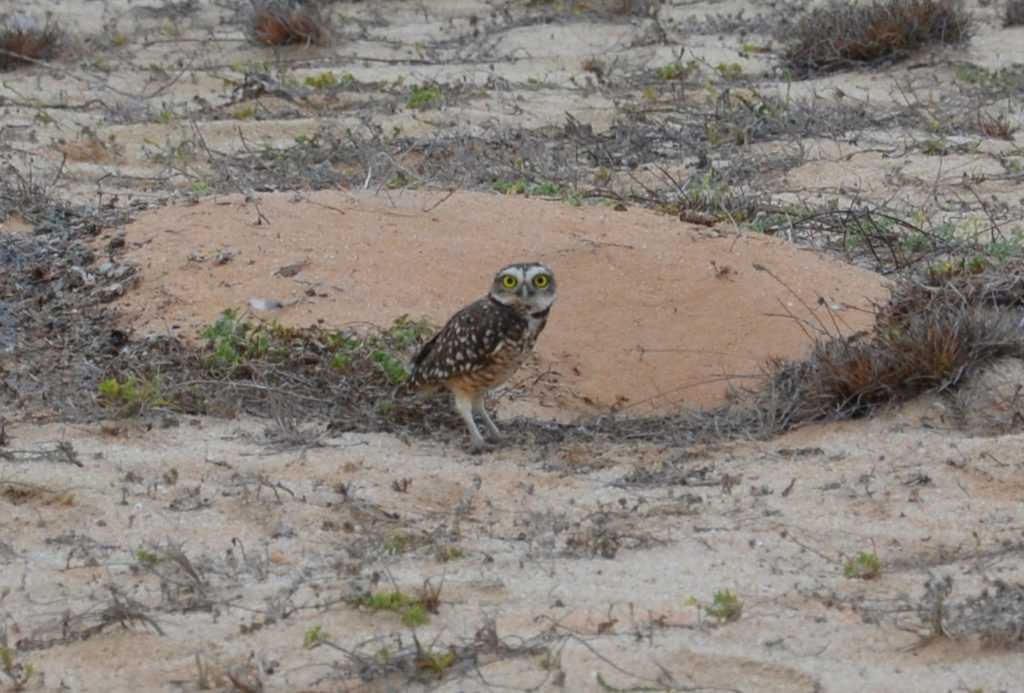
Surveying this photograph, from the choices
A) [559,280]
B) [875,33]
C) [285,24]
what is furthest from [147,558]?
[285,24]

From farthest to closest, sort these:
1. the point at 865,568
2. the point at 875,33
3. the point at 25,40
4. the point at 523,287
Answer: the point at 25,40 < the point at 875,33 < the point at 523,287 < the point at 865,568

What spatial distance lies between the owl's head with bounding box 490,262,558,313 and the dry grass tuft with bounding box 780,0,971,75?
6962 mm

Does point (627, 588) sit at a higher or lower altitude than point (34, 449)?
higher

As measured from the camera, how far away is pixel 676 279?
7.88m

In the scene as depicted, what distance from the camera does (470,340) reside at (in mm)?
6496

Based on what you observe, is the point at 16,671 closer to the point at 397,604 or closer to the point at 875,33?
the point at 397,604

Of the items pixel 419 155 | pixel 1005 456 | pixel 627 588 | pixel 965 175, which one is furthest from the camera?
pixel 419 155

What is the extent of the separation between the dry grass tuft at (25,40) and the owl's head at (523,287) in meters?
7.90

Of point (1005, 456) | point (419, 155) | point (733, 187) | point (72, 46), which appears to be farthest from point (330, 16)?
point (1005, 456)

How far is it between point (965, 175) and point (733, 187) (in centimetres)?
138

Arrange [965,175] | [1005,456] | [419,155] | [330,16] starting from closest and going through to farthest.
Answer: [1005,456] → [965,175] → [419,155] → [330,16]

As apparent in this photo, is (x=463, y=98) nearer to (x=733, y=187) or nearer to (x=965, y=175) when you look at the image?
(x=733, y=187)

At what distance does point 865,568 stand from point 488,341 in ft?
6.61

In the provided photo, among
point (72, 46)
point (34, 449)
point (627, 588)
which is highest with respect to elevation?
point (627, 588)
